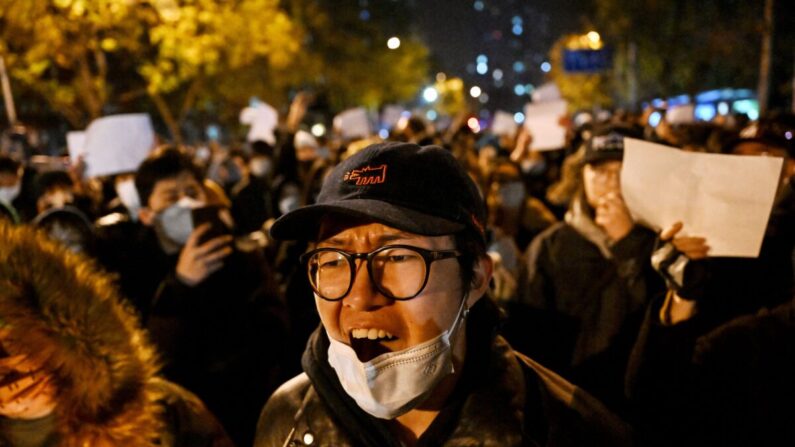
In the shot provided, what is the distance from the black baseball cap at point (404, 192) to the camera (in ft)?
5.08

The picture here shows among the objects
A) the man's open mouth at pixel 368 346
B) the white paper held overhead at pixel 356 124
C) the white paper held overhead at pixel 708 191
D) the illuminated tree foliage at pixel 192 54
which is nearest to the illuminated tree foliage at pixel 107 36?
the illuminated tree foliage at pixel 192 54

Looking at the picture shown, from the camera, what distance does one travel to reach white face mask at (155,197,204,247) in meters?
3.28

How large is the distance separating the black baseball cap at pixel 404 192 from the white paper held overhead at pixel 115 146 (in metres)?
4.02

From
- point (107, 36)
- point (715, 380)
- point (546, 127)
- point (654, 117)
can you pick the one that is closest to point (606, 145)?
point (715, 380)

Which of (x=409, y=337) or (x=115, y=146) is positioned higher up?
(x=115, y=146)

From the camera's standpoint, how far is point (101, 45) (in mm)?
12719

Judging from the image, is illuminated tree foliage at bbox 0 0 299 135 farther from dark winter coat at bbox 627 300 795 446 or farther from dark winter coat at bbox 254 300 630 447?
dark winter coat at bbox 627 300 795 446

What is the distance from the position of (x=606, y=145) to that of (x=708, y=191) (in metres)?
0.99

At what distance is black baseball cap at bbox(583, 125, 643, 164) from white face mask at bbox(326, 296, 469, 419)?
6.04 ft

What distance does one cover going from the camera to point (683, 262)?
221cm

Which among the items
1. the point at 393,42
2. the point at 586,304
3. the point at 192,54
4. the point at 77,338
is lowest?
the point at 586,304

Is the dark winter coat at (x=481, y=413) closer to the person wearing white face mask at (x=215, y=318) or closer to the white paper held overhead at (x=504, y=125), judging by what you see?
the person wearing white face mask at (x=215, y=318)

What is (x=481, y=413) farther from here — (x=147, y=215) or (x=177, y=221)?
(x=147, y=215)

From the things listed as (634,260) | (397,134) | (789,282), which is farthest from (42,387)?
(397,134)
